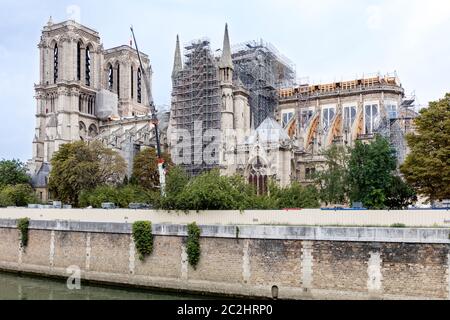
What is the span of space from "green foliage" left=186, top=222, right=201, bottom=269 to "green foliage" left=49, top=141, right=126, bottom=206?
81.3 ft

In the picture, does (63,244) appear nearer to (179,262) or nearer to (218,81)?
(179,262)

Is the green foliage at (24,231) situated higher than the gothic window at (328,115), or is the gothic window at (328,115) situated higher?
the gothic window at (328,115)

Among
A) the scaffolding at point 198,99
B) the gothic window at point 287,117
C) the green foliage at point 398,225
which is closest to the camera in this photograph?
the green foliage at point 398,225

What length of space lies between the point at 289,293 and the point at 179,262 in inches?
218

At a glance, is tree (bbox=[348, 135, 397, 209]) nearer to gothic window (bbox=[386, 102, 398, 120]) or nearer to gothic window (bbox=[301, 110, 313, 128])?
gothic window (bbox=[386, 102, 398, 120])

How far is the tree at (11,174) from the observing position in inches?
2388

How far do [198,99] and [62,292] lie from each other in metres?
34.1

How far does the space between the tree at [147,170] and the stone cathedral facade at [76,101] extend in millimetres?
9192

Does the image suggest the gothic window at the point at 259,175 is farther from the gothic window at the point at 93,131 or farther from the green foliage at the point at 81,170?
the gothic window at the point at 93,131

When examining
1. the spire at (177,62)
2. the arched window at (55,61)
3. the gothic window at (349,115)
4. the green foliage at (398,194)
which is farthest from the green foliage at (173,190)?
the arched window at (55,61)

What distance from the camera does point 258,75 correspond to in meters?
60.8

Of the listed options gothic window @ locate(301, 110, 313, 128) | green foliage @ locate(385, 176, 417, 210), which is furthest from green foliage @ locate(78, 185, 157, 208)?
gothic window @ locate(301, 110, 313, 128)

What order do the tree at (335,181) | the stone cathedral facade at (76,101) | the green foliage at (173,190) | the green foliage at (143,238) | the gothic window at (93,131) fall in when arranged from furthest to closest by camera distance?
the gothic window at (93,131)
the stone cathedral facade at (76,101)
the tree at (335,181)
the green foliage at (173,190)
the green foliage at (143,238)

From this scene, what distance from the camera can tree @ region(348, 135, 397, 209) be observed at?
32688 millimetres
